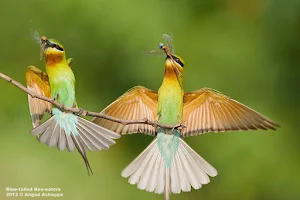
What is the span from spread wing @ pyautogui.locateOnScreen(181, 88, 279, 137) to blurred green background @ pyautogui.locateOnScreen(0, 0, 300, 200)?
122 cm

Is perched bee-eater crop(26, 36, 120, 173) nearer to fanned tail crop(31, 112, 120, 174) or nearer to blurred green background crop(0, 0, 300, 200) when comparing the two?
fanned tail crop(31, 112, 120, 174)

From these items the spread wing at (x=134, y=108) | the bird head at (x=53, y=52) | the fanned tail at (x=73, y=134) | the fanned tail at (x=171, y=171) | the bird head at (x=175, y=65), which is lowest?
the fanned tail at (x=171, y=171)

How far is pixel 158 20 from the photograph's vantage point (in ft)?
16.9

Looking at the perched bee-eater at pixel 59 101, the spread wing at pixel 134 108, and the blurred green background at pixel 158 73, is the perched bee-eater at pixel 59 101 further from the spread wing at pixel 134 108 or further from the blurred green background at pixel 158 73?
the blurred green background at pixel 158 73

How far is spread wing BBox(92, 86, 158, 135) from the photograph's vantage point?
3.56 m

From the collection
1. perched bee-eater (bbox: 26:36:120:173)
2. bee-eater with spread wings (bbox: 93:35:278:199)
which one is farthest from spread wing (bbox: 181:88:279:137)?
perched bee-eater (bbox: 26:36:120:173)

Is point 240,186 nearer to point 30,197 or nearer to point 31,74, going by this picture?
point 30,197

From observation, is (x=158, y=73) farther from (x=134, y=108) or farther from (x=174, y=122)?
(x=174, y=122)

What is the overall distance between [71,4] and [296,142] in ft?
6.22

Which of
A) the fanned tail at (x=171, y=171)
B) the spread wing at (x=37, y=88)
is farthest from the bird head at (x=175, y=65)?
the spread wing at (x=37, y=88)

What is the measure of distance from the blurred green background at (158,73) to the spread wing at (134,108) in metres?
1.13

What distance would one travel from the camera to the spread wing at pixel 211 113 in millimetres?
3500

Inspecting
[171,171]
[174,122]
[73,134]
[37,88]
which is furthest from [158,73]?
[73,134]

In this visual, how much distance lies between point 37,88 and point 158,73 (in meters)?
1.74
